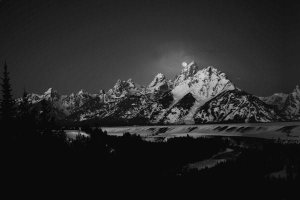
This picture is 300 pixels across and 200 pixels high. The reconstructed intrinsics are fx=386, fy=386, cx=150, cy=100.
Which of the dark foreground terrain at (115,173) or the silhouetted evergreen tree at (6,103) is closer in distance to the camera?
the dark foreground terrain at (115,173)

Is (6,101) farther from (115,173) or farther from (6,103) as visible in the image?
(115,173)

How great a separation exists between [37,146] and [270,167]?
7498cm

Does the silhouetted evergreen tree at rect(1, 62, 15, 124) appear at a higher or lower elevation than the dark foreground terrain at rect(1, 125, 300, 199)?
higher

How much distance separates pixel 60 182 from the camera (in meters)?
71.4

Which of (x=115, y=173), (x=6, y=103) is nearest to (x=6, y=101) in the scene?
(x=6, y=103)

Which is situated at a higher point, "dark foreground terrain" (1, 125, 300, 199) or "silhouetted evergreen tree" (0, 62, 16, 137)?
"silhouetted evergreen tree" (0, 62, 16, 137)

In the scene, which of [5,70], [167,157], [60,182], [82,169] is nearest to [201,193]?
[82,169]

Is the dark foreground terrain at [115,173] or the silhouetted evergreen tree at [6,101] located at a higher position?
the silhouetted evergreen tree at [6,101]

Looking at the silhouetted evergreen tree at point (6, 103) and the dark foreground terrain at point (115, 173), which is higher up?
the silhouetted evergreen tree at point (6, 103)

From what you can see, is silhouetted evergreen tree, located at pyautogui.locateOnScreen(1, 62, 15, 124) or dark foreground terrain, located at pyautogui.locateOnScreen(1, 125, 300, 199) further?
silhouetted evergreen tree, located at pyautogui.locateOnScreen(1, 62, 15, 124)

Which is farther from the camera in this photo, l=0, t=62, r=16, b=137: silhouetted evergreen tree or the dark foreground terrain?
l=0, t=62, r=16, b=137: silhouetted evergreen tree

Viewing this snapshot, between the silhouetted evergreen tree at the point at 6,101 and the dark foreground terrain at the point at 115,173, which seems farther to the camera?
the silhouetted evergreen tree at the point at 6,101

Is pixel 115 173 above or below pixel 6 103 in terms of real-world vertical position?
below

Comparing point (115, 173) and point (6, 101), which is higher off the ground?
point (6, 101)
